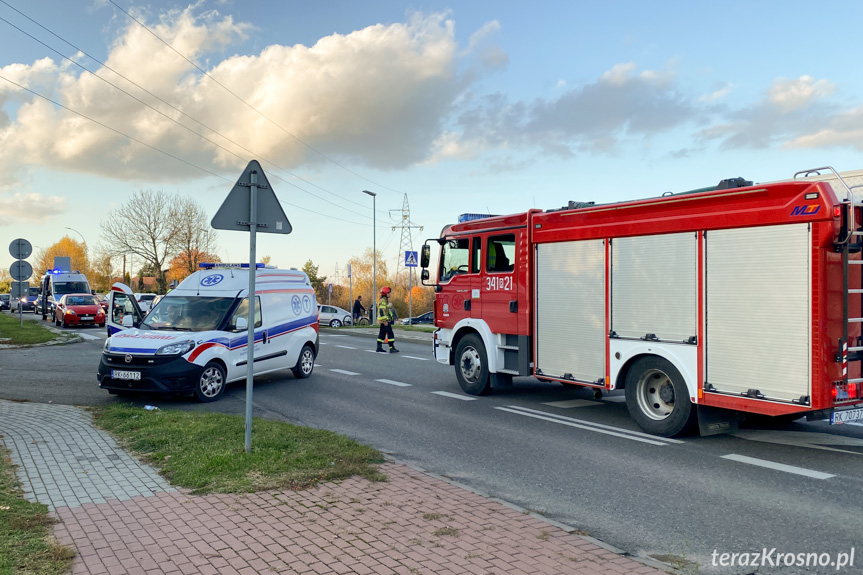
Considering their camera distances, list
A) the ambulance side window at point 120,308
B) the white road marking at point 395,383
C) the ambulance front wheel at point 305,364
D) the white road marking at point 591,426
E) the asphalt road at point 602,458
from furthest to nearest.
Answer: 1. the ambulance side window at point 120,308
2. the ambulance front wheel at point 305,364
3. the white road marking at point 395,383
4. the white road marking at point 591,426
5. the asphalt road at point 602,458

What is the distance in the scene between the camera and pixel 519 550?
172 inches

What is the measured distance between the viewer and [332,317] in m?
44.8

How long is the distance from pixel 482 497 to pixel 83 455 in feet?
13.2

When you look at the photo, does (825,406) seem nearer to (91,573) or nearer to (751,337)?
(751,337)

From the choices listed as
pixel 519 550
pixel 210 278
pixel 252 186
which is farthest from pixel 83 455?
pixel 210 278

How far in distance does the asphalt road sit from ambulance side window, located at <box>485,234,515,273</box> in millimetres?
2050

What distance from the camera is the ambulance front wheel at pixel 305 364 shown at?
13352 millimetres

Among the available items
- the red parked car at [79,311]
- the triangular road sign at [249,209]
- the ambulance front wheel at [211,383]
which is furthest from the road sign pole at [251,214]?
the red parked car at [79,311]

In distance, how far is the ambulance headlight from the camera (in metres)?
10.3

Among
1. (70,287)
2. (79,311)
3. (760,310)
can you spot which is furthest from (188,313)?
(70,287)

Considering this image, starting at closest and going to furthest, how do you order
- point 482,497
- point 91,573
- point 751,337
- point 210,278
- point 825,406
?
point 91,573 → point 482,497 → point 825,406 → point 751,337 → point 210,278

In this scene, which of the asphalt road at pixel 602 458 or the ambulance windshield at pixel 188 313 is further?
the ambulance windshield at pixel 188 313

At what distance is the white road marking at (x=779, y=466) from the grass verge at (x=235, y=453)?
3.60 metres

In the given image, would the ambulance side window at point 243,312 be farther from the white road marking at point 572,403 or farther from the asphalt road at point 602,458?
the white road marking at point 572,403
